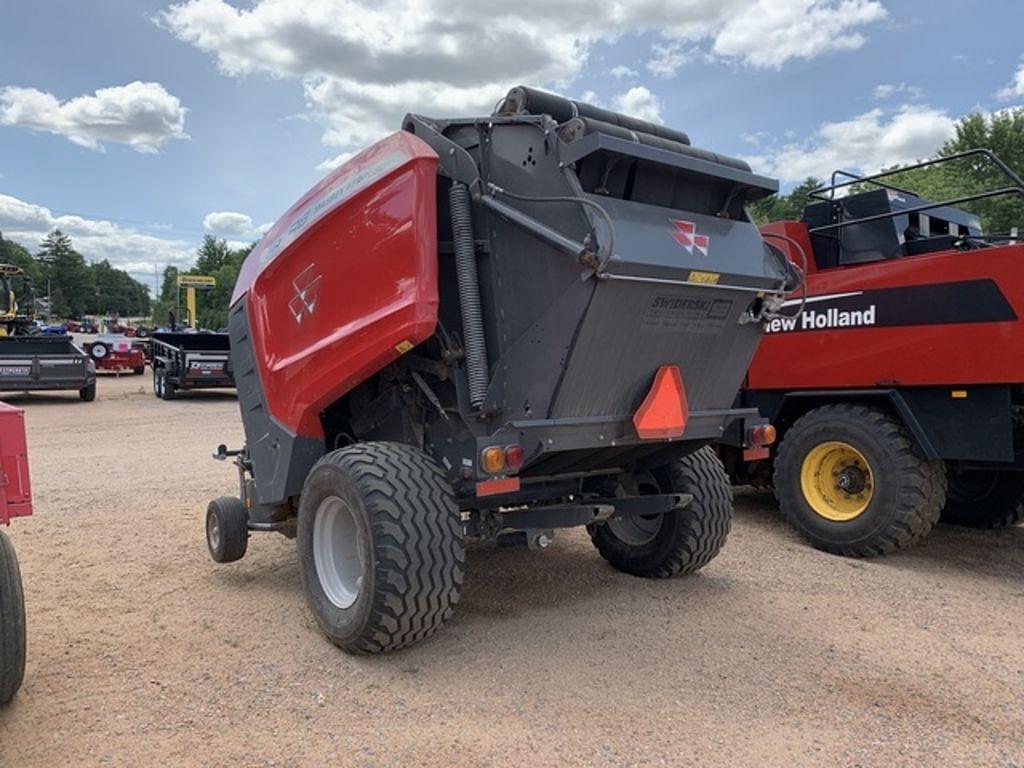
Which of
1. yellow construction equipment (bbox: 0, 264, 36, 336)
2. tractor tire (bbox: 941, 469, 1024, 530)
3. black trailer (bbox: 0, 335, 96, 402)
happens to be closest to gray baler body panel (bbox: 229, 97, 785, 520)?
tractor tire (bbox: 941, 469, 1024, 530)

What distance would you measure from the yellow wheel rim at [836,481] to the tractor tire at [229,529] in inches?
165

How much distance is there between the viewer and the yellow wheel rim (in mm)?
6078

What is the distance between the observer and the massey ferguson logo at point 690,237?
12.4 ft

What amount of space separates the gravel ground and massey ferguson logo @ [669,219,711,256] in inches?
78.3

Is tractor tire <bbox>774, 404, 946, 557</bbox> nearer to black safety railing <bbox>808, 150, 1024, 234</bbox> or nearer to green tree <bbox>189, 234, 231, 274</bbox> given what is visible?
black safety railing <bbox>808, 150, 1024, 234</bbox>

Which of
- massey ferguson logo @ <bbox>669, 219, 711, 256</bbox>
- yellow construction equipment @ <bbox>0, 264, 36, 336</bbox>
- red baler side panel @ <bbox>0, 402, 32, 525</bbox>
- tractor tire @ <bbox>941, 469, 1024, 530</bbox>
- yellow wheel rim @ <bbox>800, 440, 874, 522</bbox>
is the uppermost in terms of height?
yellow construction equipment @ <bbox>0, 264, 36, 336</bbox>

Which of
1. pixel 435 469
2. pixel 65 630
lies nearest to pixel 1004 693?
pixel 435 469

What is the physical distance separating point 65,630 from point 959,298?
5815 millimetres

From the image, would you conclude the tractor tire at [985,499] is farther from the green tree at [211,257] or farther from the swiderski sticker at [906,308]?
the green tree at [211,257]

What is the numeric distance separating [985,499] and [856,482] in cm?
164

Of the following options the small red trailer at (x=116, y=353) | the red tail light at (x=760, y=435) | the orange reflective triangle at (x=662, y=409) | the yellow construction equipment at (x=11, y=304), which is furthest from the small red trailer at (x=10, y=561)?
the yellow construction equipment at (x=11, y=304)

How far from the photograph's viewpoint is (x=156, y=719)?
3.23 m

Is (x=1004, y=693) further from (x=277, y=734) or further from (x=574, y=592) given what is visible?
(x=277, y=734)

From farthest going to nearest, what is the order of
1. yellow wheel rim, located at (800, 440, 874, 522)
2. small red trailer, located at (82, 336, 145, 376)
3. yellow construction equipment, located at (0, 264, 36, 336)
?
small red trailer, located at (82, 336, 145, 376) → yellow construction equipment, located at (0, 264, 36, 336) → yellow wheel rim, located at (800, 440, 874, 522)
